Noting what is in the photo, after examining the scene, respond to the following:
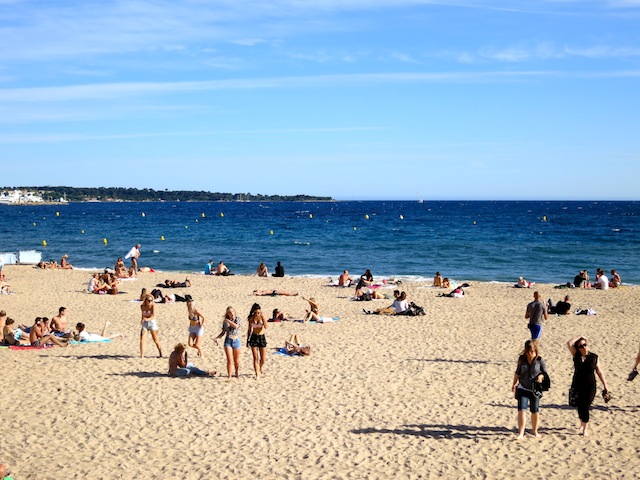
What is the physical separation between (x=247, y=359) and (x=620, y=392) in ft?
23.2

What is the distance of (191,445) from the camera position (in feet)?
28.6

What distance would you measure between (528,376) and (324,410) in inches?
130

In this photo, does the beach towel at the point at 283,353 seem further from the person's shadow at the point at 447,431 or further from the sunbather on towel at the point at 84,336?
the person's shadow at the point at 447,431

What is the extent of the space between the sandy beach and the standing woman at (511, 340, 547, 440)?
20.4 inches

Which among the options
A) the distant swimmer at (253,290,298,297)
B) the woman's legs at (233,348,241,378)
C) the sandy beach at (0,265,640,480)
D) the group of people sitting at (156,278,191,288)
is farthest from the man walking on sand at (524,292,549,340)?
the group of people sitting at (156,278,191,288)

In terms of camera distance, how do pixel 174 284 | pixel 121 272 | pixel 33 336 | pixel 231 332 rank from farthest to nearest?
1. pixel 121 272
2. pixel 174 284
3. pixel 33 336
4. pixel 231 332

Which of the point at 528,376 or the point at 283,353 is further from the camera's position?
the point at 283,353

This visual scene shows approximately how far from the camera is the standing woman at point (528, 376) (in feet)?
27.2

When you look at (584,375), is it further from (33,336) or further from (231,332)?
(33,336)

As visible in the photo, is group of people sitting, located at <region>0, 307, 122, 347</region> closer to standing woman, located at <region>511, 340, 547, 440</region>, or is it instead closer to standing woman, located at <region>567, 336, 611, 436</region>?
standing woman, located at <region>511, 340, 547, 440</region>

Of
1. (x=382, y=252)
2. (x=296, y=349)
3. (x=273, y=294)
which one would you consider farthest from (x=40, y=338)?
(x=382, y=252)

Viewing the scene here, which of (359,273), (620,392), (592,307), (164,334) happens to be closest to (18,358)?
(164,334)

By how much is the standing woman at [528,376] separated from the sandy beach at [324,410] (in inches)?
20.4

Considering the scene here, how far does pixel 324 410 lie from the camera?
10094mm
